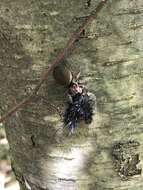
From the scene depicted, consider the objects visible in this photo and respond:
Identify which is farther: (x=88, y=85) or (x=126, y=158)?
(x=126, y=158)

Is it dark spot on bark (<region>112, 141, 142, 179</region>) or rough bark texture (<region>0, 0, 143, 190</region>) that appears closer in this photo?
rough bark texture (<region>0, 0, 143, 190</region>)

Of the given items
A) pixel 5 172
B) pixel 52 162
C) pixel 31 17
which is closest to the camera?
pixel 31 17

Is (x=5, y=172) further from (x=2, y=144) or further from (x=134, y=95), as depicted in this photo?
(x=134, y=95)

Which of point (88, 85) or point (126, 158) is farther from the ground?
point (88, 85)

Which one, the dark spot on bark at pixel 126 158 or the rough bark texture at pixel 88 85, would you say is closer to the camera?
the rough bark texture at pixel 88 85

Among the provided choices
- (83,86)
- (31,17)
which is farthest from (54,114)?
(31,17)
